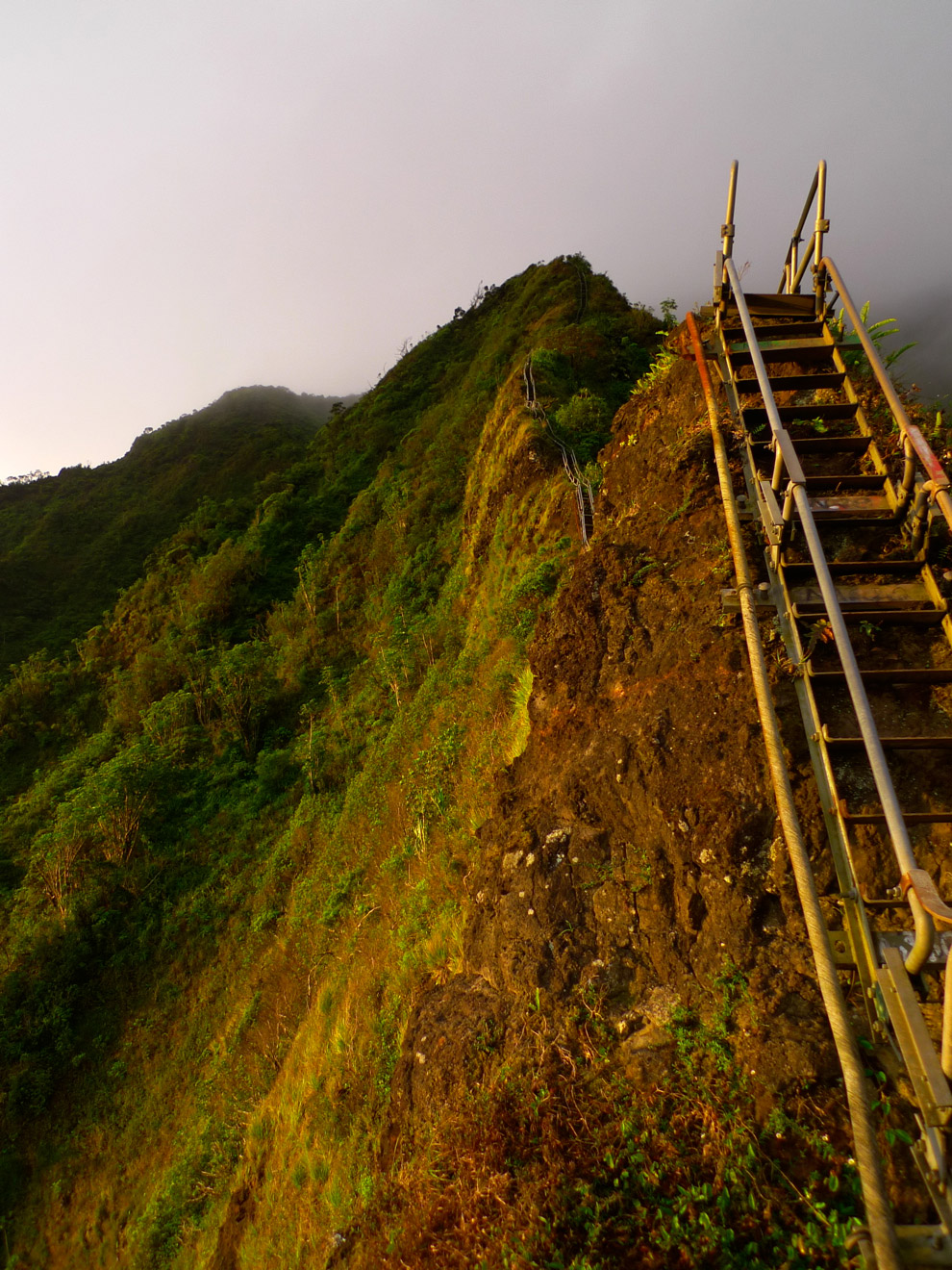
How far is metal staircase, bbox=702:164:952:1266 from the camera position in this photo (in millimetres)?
2219

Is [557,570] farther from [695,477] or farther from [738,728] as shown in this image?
[738,728]

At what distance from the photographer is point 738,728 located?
3699 mm

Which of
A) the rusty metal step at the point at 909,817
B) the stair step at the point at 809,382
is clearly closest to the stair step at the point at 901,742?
the rusty metal step at the point at 909,817

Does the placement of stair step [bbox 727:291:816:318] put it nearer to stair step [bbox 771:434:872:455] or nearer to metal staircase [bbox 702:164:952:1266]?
metal staircase [bbox 702:164:952:1266]

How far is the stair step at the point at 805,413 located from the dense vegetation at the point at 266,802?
3.25m

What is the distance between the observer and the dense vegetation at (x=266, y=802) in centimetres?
593

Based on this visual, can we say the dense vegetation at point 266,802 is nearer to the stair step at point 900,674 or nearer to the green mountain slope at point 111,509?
the green mountain slope at point 111,509

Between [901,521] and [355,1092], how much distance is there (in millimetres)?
5460

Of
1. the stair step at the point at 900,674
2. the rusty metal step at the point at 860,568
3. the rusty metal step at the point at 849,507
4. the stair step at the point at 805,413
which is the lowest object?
the stair step at the point at 900,674

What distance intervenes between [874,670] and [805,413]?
2433 mm

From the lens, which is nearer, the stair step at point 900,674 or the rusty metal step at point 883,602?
the stair step at point 900,674

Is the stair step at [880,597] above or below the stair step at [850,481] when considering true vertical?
below

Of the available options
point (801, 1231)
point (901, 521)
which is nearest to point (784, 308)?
point (901, 521)

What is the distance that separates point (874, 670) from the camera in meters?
3.29
